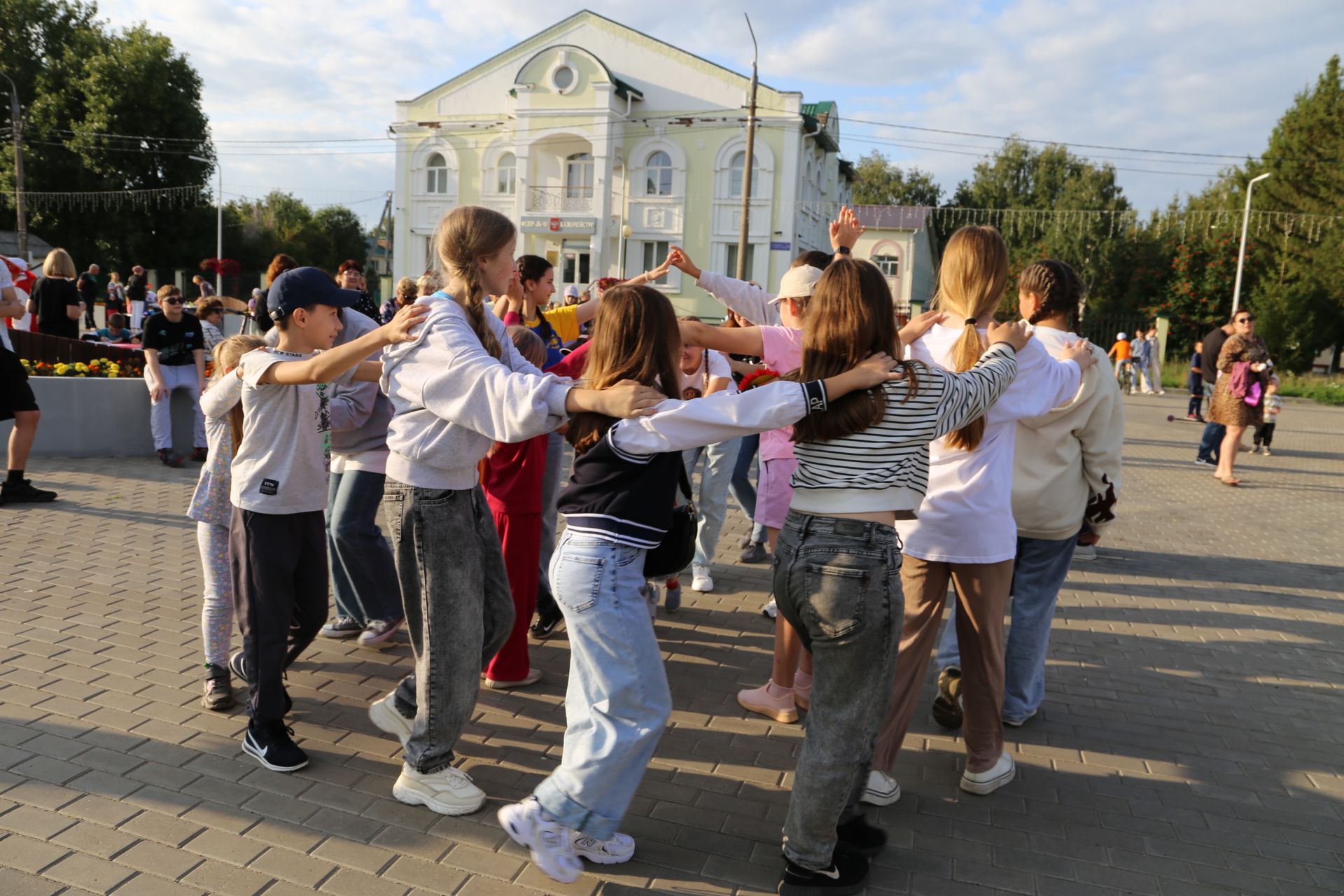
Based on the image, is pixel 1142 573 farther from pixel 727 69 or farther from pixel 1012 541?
pixel 727 69

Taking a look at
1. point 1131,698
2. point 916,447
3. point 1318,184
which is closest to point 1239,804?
point 1131,698

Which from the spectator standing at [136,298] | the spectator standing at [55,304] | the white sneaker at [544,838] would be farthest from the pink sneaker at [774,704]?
the spectator standing at [136,298]

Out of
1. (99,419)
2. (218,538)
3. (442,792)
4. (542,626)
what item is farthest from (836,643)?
(99,419)

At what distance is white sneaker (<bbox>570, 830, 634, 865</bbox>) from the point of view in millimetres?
3006

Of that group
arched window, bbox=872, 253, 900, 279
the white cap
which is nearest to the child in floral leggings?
the white cap

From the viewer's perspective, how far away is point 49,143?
43031mm

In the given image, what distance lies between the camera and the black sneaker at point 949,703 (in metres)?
4.25

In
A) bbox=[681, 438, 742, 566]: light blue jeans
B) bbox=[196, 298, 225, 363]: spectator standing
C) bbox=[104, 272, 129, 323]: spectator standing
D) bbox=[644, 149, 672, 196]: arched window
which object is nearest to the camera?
bbox=[681, 438, 742, 566]: light blue jeans

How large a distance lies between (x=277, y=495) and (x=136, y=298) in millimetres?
23426

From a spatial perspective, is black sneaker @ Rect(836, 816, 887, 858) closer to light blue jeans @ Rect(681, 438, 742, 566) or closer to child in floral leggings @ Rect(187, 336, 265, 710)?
child in floral leggings @ Rect(187, 336, 265, 710)

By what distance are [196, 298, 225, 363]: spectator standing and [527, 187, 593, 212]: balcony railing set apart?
3072 cm

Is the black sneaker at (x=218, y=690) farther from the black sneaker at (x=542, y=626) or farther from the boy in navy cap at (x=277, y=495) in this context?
the black sneaker at (x=542, y=626)

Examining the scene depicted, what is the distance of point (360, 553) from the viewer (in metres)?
4.85

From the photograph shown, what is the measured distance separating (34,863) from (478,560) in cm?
160
